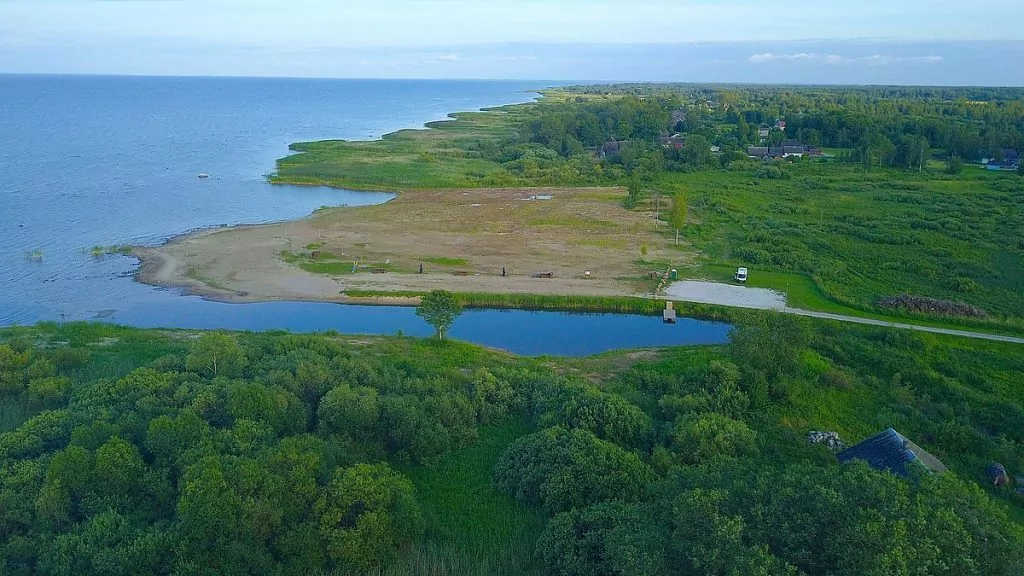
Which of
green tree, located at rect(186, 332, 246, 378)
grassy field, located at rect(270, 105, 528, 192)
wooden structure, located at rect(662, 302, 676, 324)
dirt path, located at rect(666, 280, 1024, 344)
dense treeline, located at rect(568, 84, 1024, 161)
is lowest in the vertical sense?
wooden structure, located at rect(662, 302, 676, 324)

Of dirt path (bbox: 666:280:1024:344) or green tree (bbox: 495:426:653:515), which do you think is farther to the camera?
dirt path (bbox: 666:280:1024:344)

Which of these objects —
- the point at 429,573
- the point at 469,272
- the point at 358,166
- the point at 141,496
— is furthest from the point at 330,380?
the point at 358,166

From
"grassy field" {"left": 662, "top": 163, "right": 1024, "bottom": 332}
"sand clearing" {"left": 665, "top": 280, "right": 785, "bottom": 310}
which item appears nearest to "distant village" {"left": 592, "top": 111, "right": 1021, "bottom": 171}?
"grassy field" {"left": 662, "top": 163, "right": 1024, "bottom": 332}

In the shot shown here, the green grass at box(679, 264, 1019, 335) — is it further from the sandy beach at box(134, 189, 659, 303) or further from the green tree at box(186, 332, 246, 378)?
the green tree at box(186, 332, 246, 378)

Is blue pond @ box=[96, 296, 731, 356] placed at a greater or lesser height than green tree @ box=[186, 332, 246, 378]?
lesser

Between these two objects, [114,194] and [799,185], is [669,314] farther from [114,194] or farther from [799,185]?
[114,194]

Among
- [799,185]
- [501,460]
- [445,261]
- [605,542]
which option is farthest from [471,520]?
[799,185]

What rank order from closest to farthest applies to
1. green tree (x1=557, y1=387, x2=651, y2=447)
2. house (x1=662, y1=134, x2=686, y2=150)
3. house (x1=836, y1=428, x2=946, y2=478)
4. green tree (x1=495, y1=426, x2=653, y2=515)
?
green tree (x1=495, y1=426, x2=653, y2=515), house (x1=836, y1=428, x2=946, y2=478), green tree (x1=557, y1=387, x2=651, y2=447), house (x1=662, y1=134, x2=686, y2=150)

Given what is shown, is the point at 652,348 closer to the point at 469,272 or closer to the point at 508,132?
the point at 469,272
